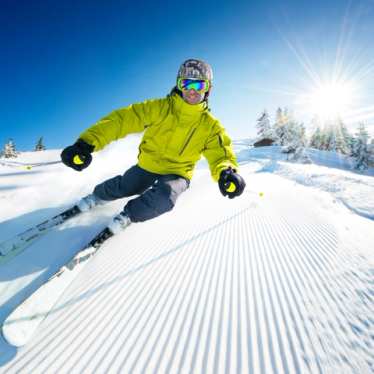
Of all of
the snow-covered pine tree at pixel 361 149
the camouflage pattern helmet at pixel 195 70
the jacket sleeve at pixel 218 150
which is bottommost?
the snow-covered pine tree at pixel 361 149

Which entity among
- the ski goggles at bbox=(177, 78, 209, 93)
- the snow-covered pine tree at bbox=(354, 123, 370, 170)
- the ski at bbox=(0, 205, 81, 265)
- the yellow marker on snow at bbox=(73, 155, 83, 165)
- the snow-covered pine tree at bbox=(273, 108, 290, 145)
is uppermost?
the ski goggles at bbox=(177, 78, 209, 93)

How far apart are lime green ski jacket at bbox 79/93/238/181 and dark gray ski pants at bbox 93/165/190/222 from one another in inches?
6.0

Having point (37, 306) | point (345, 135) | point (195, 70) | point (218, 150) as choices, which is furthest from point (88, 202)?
point (345, 135)

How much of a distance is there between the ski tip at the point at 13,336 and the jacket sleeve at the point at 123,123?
1907 millimetres

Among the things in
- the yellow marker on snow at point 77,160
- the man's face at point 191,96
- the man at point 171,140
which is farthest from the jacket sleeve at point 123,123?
the man's face at point 191,96

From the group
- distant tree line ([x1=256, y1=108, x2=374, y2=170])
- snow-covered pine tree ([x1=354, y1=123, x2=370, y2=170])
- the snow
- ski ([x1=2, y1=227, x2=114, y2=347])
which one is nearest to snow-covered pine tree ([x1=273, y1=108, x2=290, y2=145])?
distant tree line ([x1=256, y1=108, x2=374, y2=170])

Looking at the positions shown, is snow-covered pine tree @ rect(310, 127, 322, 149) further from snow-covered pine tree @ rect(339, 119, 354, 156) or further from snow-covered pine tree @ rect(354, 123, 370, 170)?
snow-covered pine tree @ rect(354, 123, 370, 170)

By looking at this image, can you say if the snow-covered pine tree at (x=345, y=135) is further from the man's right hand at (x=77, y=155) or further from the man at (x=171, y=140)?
the man's right hand at (x=77, y=155)

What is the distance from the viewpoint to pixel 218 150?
10.0ft

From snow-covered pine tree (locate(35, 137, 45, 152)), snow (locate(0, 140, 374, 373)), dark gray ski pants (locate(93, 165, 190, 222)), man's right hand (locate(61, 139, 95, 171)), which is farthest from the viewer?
snow-covered pine tree (locate(35, 137, 45, 152))

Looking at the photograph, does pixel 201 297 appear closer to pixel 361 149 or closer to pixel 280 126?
pixel 361 149

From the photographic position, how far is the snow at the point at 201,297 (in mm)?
1159

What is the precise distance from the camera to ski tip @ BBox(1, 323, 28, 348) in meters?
1.17

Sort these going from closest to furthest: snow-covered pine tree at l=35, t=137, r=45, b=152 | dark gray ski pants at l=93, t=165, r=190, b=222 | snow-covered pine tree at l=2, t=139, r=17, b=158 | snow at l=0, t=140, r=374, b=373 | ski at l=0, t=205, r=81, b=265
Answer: snow at l=0, t=140, r=374, b=373
ski at l=0, t=205, r=81, b=265
dark gray ski pants at l=93, t=165, r=190, b=222
snow-covered pine tree at l=2, t=139, r=17, b=158
snow-covered pine tree at l=35, t=137, r=45, b=152
